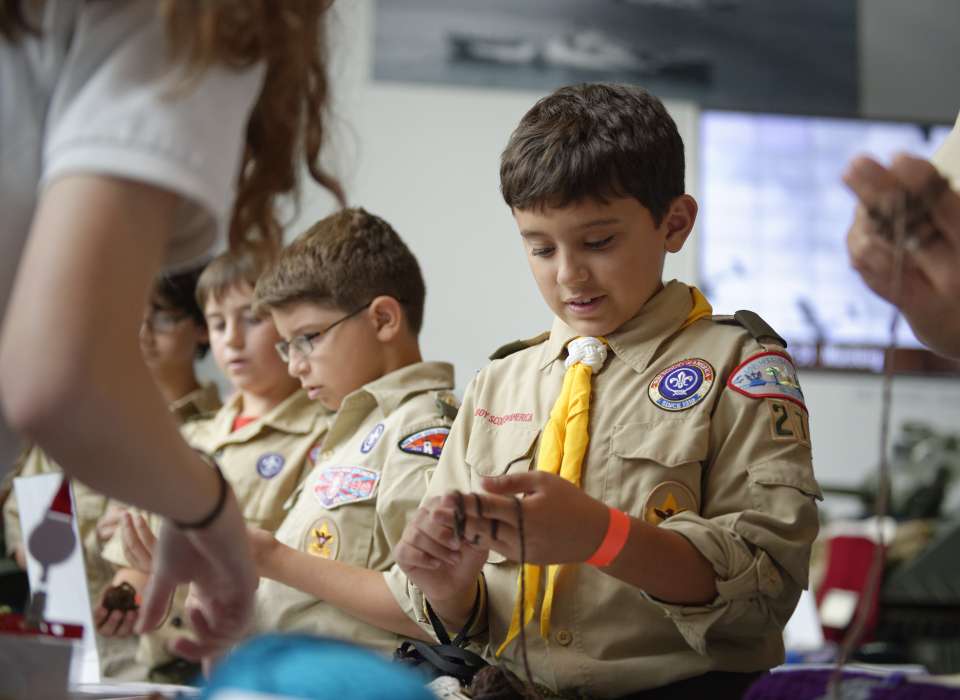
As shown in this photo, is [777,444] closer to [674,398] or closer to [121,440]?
[674,398]

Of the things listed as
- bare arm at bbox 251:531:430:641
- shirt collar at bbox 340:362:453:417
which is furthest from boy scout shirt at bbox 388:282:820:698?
shirt collar at bbox 340:362:453:417

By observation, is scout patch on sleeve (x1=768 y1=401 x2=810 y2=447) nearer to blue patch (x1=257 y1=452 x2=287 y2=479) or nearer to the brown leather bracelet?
the brown leather bracelet

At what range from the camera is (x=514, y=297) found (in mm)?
4406

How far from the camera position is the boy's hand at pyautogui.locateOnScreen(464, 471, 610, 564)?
3.43ft

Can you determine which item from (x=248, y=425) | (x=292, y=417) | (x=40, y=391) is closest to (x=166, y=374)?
(x=248, y=425)

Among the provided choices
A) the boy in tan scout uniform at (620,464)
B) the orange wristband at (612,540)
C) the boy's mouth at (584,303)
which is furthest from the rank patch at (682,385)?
the orange wristband at (612,540)

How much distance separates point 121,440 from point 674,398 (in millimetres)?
774

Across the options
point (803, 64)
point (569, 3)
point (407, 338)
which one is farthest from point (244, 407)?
point (803, 64)

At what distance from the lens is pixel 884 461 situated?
84 centimetres

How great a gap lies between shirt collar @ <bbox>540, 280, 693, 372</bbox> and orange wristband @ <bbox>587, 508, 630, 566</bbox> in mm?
296

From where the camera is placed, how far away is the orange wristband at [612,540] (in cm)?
110

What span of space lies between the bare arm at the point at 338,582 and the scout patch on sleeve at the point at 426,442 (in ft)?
0.65

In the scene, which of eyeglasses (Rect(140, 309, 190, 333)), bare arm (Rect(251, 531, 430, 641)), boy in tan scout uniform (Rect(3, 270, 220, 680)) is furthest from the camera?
eyeglasses (Rect(140, 309, 190, 333))

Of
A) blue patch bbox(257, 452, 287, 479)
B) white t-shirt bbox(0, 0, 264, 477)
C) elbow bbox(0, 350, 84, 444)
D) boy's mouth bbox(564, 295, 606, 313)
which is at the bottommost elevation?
blue patch bbox(257, 452, 287, 479)
